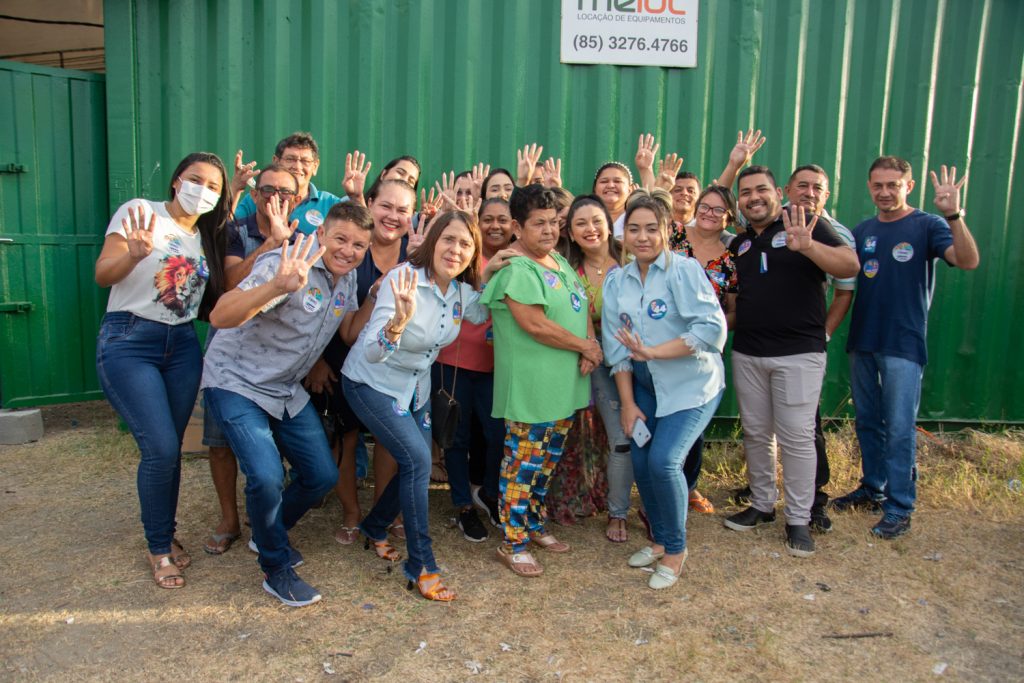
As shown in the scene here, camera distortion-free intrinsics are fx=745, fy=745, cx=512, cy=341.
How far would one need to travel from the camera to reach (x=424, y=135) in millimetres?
5449

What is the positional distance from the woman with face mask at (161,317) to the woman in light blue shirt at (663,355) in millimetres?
1956

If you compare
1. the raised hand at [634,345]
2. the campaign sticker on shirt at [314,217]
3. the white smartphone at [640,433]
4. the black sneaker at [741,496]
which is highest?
the campaign sticker on shirt at [314,217]

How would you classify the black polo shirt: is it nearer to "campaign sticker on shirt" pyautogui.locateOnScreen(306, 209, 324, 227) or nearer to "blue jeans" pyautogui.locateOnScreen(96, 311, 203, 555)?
"campaign sticker on shirt" pyautogui.locateOnScreen(306, 209, 324, 227)

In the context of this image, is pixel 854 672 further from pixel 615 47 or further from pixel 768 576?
pixel 615 47

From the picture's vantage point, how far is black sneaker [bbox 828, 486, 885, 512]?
4336 mm

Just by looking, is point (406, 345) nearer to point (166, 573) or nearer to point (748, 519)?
point (166, 573)

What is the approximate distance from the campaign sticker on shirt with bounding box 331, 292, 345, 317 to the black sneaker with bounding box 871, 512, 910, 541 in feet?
10.0

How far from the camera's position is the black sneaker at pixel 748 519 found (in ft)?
13.6

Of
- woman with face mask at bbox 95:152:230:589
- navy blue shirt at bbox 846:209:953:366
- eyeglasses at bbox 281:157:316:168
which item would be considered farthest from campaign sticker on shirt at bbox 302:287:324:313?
navy blue shirt at bbox 846:209:953:366

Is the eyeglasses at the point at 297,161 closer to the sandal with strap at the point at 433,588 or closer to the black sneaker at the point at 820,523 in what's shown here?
the sandal with strap at the point at 433,588

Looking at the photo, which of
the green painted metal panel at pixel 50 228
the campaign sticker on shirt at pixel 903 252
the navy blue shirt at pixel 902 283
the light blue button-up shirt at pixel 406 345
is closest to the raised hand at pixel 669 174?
the navy blue shirt at pixel 902 283

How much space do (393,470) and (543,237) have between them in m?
1.38

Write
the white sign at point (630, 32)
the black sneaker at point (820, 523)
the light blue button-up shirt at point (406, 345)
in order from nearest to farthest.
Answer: the light blue button-up shirt at point (406, 345) → the black sneaker at point (820, 523) → the white sign at point (630, 32)

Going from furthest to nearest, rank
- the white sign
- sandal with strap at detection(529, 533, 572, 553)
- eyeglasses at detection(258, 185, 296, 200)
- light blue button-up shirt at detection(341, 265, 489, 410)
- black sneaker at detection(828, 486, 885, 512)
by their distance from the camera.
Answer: the white sign < black sneaker at detection(828, 486, 885, 512) < sandal with strap at detection(529, 533, 572, 553) < eyeglasses at detection(258, 185, 296, 200) < light blue button-up shirt at detection(341, 265, 489, 410)
